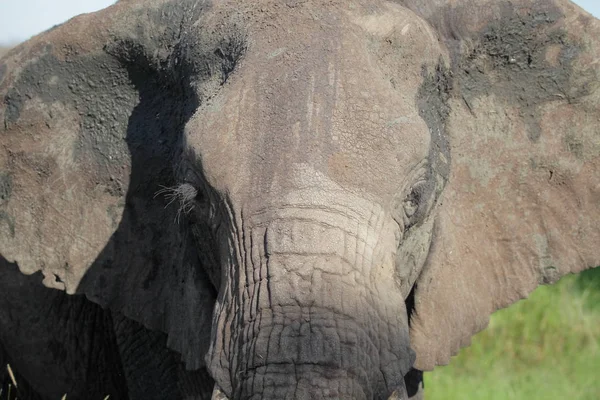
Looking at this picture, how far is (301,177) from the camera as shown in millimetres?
2947

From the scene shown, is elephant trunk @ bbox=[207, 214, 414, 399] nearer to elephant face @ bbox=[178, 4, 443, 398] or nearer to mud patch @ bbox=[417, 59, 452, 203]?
elephant face @ bbox=[178, 4, 443, 398]

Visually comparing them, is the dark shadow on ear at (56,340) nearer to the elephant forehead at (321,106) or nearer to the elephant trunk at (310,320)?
the elephant forehead at (321,106)

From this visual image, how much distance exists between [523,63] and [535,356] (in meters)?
3.11

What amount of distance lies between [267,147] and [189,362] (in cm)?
93

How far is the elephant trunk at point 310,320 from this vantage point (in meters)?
2.74

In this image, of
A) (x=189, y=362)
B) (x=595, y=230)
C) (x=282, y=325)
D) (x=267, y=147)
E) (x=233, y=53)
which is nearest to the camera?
(x=282, y=325)

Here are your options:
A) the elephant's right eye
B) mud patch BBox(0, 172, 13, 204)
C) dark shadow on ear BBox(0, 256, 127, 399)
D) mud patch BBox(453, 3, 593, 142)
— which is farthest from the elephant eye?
dark shadow on ear BBox(0, 256, 127, 399)

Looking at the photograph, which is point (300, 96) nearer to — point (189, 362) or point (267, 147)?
point (267, 147)

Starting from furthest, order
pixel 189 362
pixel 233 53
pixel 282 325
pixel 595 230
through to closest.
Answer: pixel 595 230, pixel 189 362, pixel 233 53, pixel 282 325

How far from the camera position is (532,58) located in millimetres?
3762

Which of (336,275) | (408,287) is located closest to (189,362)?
(408,287)

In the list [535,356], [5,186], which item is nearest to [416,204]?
[5,186]

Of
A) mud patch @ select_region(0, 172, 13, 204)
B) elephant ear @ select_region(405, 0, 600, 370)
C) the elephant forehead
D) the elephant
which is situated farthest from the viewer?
mud patch @ select_region(0, 172, 13, 204)

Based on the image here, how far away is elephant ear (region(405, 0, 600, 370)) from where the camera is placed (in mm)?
3695
